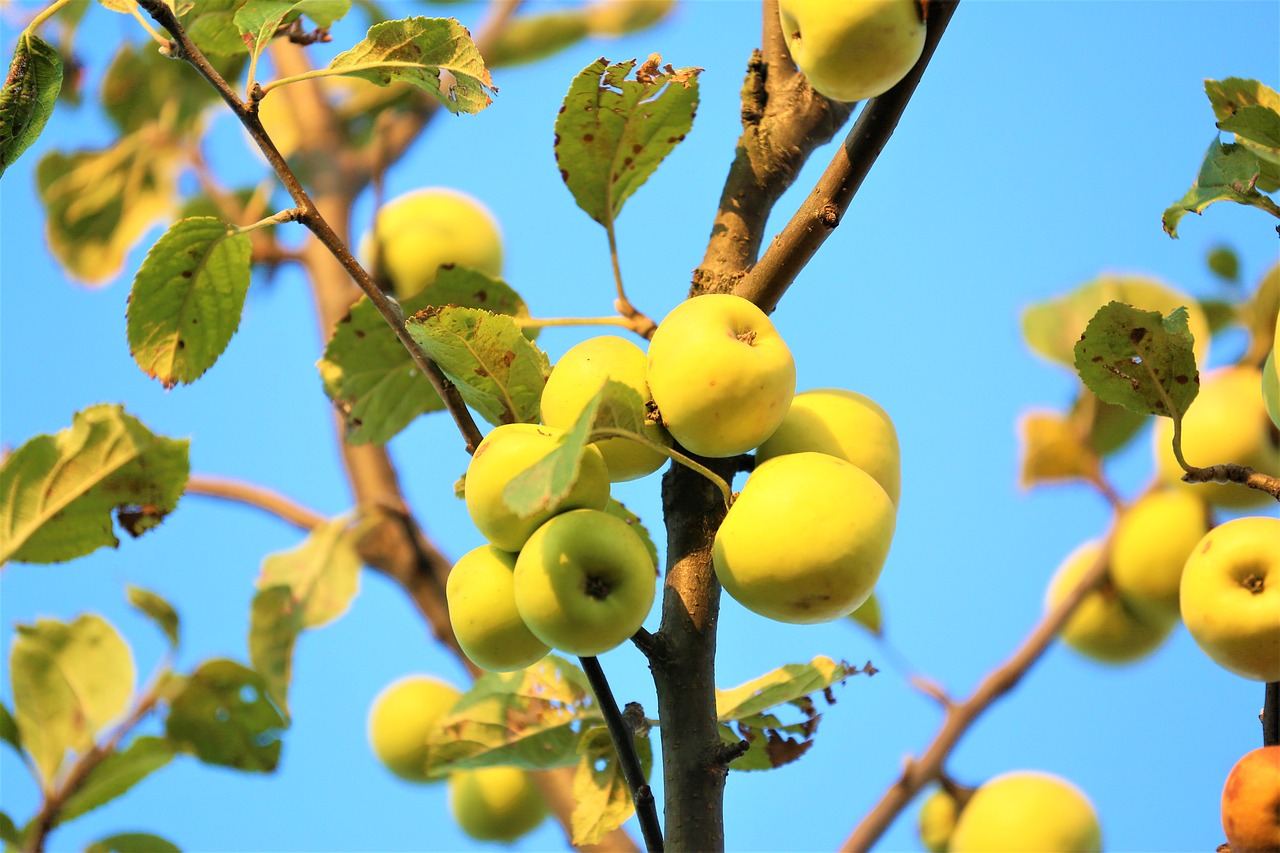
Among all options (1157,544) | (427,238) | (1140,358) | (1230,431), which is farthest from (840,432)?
(427,238)

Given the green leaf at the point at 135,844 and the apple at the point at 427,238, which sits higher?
the apple at the point at 427,238

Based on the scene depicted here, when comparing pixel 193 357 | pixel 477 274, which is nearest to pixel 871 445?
pixel 477 274

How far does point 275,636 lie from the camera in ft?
5.11

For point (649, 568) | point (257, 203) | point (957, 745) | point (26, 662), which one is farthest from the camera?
point (257, 203)

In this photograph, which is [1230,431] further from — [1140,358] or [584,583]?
[584,583]

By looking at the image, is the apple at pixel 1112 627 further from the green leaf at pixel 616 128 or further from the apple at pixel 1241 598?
the green leaf at pixel 616 128

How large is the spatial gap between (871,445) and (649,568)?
0.22 meters

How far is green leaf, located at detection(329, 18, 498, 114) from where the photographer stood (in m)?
0.91

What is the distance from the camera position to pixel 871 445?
89cm

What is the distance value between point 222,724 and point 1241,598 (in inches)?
42.8

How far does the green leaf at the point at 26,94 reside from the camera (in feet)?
2.68

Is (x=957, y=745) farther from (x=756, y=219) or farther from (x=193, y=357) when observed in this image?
(x=193, y=357)

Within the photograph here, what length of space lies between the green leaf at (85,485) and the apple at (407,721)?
1.04 m

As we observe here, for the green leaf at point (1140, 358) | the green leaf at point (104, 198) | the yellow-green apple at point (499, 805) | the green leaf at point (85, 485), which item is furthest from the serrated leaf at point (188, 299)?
the green leaf at point (104, 198)
